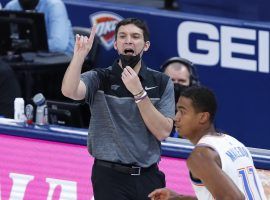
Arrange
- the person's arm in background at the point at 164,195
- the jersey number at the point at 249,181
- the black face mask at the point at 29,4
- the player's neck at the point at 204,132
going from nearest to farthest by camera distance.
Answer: the jersey number at the point at 249,181 < the player's neck at the point at 204,132 < the person's arm in background at the point at 164,195 < the black face mask at the point at 29,4

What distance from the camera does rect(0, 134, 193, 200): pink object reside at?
6262 millimetres

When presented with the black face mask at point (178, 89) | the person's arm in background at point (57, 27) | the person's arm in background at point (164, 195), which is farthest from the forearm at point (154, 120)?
the person's arm in background at point (57, 27)

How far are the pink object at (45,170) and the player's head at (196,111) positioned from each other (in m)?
1.49

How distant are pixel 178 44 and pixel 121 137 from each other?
430 cm

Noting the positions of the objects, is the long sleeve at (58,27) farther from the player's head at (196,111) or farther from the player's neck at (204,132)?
the player's neck at (204,132)

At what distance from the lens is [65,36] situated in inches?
371

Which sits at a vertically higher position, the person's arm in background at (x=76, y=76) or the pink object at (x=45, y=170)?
the person's arm in background at (x=76, y=76)

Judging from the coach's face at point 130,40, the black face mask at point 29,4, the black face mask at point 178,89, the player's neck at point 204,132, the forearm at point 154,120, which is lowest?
the black face mask at point 178,89

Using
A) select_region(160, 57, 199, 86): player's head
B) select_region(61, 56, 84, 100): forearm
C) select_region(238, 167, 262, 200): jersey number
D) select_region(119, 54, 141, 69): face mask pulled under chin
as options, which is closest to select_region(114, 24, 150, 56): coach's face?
select_region(119, 54, 141, 69): face mask pulled under chin

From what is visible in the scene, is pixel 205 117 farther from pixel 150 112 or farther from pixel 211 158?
pixel 150 112

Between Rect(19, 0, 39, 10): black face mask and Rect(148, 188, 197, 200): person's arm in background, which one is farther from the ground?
Rect(19, 0, 39, 10): black face mask

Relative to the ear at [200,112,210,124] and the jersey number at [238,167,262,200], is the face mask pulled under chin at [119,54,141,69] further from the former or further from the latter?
the jersey number at [238,167,262,200]

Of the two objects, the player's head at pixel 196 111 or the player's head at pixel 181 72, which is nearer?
the player's head at pixel 196 111

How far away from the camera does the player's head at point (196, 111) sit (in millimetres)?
4594
